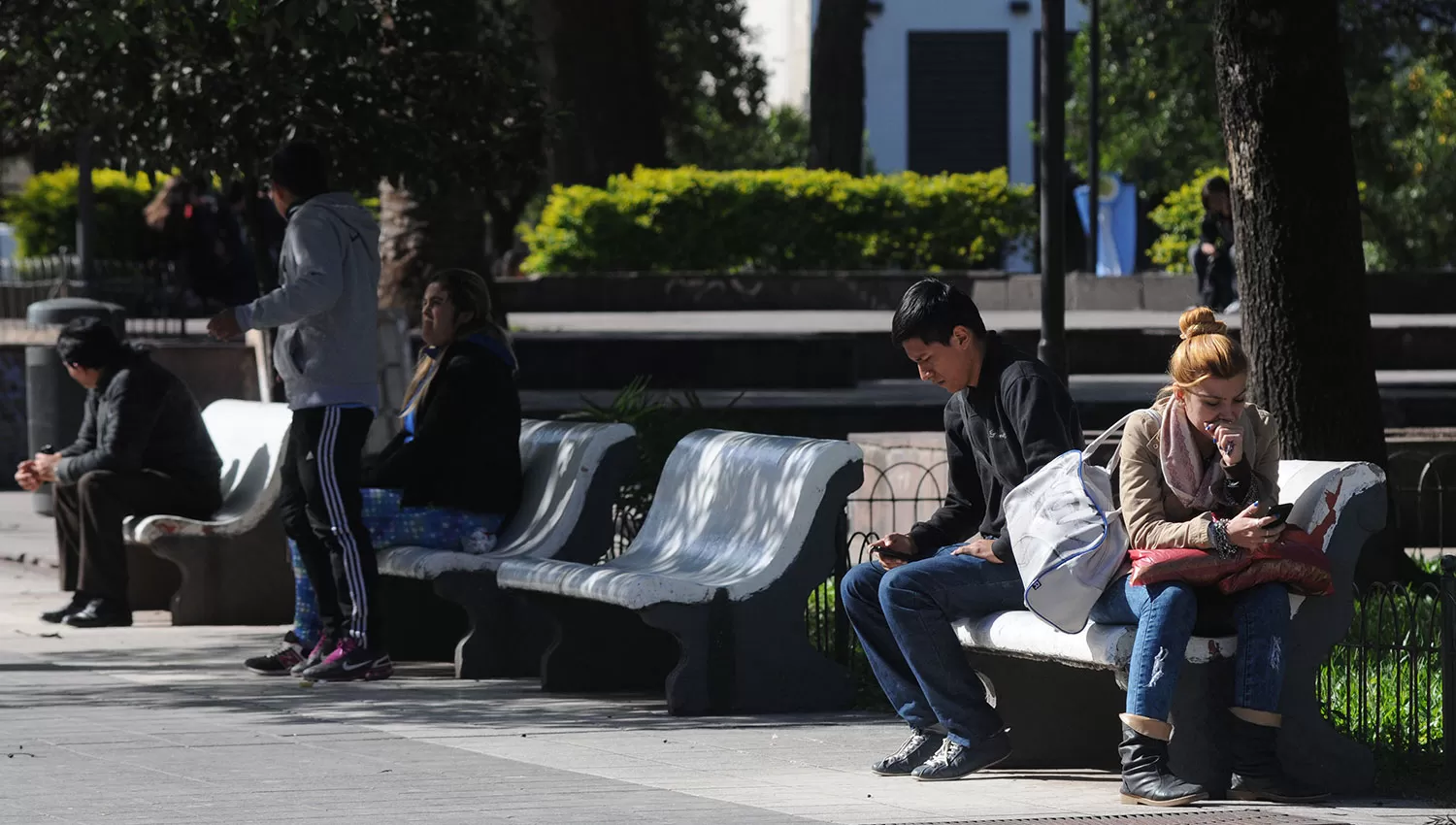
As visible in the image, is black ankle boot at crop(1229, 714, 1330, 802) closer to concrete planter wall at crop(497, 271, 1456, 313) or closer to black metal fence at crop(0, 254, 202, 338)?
black metal fence at crop(0, 254, 202, 338)

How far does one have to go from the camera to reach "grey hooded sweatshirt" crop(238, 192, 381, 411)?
29.2 feet

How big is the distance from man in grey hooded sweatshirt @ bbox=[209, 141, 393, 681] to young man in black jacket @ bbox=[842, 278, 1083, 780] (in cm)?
262

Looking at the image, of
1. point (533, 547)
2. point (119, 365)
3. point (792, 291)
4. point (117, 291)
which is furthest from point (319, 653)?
point (792, 291)

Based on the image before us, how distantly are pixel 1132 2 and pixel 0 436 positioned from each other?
9667 mm

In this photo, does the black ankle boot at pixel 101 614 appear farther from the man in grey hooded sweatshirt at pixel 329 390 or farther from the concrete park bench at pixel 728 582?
the concrete park bench at pixel 728 582

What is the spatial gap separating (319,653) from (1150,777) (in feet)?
12.1

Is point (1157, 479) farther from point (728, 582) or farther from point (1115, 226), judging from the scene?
point (1115, 226)

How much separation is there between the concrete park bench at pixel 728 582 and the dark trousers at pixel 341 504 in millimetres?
548

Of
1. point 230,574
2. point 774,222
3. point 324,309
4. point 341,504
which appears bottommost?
point 230,574

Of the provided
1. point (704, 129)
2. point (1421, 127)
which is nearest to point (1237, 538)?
point (1421, 127)

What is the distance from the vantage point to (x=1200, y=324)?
6508 millimetres

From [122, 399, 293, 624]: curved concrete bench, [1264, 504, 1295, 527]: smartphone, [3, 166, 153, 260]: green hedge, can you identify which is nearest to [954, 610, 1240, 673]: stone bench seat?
[1264, 504, 1295, 527]: smartphone

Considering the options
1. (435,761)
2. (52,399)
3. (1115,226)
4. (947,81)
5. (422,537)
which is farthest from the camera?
(947,81)

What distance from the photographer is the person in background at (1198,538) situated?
627 centimetres
